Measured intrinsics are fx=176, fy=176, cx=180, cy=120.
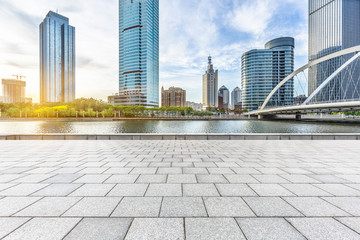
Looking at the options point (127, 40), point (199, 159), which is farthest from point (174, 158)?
point (127, 40)

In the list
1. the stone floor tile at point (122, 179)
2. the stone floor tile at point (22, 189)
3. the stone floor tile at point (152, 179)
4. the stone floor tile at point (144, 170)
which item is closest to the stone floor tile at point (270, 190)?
the stone floor tile at point (152, 179)

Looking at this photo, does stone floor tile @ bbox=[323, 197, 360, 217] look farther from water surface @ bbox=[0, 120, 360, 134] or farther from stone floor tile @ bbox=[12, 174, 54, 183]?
water surface @ bbox=[0, 120, 360, 134]

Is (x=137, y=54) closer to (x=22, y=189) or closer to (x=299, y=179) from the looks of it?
(x=22, y=189)

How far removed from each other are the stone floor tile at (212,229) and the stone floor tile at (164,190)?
3.38 feet

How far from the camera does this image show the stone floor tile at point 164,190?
390cm

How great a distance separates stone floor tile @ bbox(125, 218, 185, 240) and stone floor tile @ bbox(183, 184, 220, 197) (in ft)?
3.31

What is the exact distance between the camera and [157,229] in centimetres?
269

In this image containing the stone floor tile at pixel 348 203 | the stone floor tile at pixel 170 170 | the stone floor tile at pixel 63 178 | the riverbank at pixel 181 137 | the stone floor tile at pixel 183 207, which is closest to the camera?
the stone floor tile at pixel 183 207

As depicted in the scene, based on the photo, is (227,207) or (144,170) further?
(144,170)

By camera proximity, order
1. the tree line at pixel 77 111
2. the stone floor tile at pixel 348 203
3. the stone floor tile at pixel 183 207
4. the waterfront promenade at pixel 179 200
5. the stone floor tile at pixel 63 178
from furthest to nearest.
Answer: the tree line at pixel 77 111 → the stone floor tile at pixel 63 178 → the stone floor tile at pixel 348 203 → the stone floor tile at pixel 183 207 → the waterfront promenade at pixel 179 200

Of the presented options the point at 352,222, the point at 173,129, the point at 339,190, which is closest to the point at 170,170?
the point at 352,222

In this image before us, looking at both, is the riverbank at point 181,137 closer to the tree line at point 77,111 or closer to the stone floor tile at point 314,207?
the stone floor tile at point 314,207

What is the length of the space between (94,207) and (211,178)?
2.96 meters

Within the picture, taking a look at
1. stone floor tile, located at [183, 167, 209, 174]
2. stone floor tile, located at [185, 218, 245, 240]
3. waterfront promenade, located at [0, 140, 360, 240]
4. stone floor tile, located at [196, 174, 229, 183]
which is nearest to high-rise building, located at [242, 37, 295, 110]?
waterfront promenade, located at [0, 140, 360, 240]
